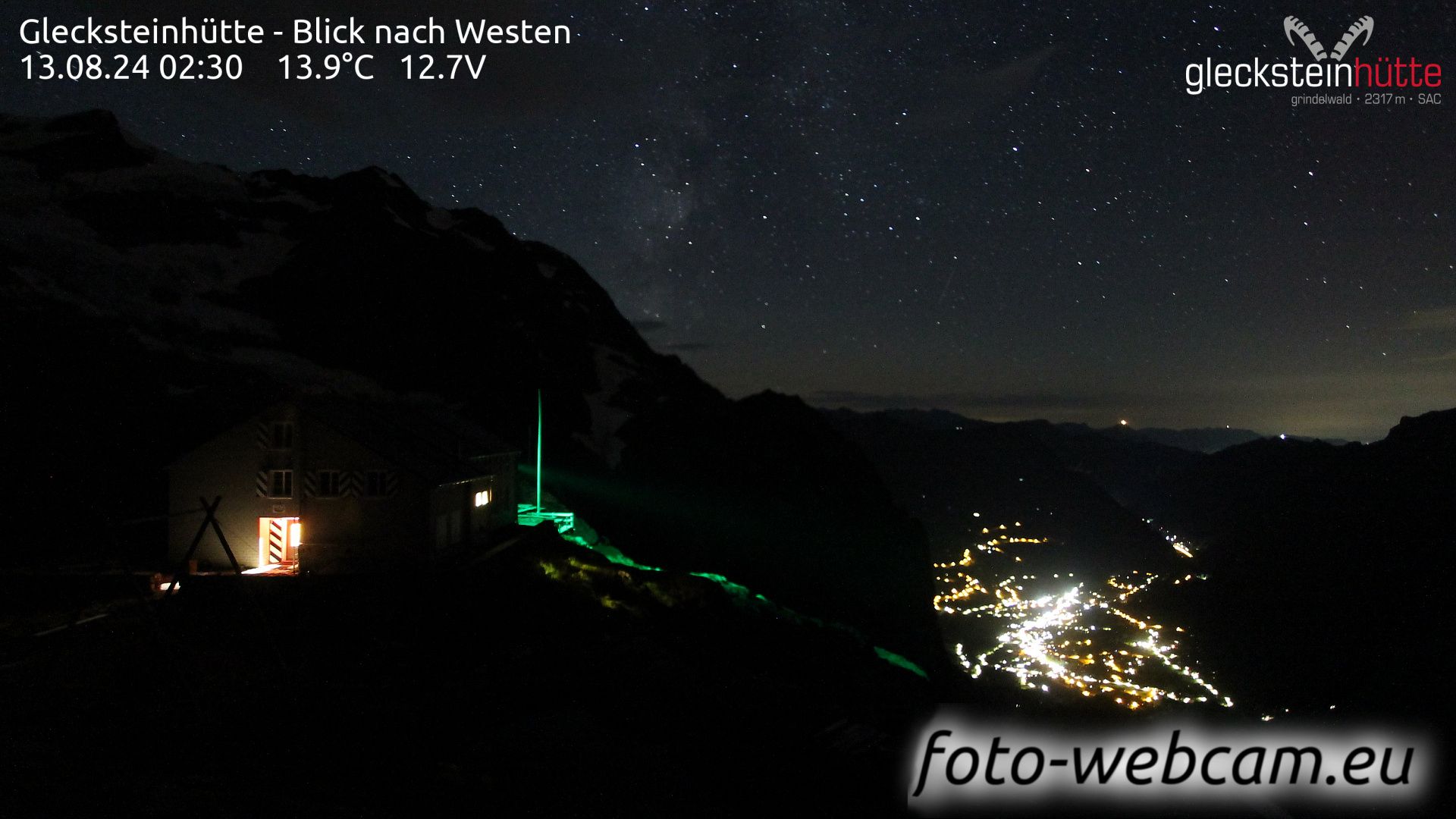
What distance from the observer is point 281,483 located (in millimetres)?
25375

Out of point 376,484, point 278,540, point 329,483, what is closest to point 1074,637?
point 376,484

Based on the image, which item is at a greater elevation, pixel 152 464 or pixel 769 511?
pixel 152 464

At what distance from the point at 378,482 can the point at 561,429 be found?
4191 cm

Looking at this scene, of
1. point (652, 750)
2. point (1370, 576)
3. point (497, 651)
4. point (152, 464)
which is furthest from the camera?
point (1370, 576)

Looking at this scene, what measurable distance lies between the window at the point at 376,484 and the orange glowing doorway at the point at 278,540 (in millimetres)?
2472

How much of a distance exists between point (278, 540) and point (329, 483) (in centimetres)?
245

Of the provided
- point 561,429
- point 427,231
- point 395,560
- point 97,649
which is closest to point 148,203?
point 427,231

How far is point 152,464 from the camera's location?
37.7 metres

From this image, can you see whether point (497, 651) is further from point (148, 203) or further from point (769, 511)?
point (148, 203)

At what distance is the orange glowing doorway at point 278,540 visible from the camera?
2511 centimetres

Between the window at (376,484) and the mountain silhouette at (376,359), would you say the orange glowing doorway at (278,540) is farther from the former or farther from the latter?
the mountain silhouette at (376,359)

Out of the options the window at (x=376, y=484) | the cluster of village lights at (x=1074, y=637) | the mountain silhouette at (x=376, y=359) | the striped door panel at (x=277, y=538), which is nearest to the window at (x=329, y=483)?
the window at (x=376, y=484)

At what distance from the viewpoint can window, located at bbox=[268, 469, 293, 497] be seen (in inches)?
997

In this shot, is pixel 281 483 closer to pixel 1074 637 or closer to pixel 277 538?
pixel 277 538
